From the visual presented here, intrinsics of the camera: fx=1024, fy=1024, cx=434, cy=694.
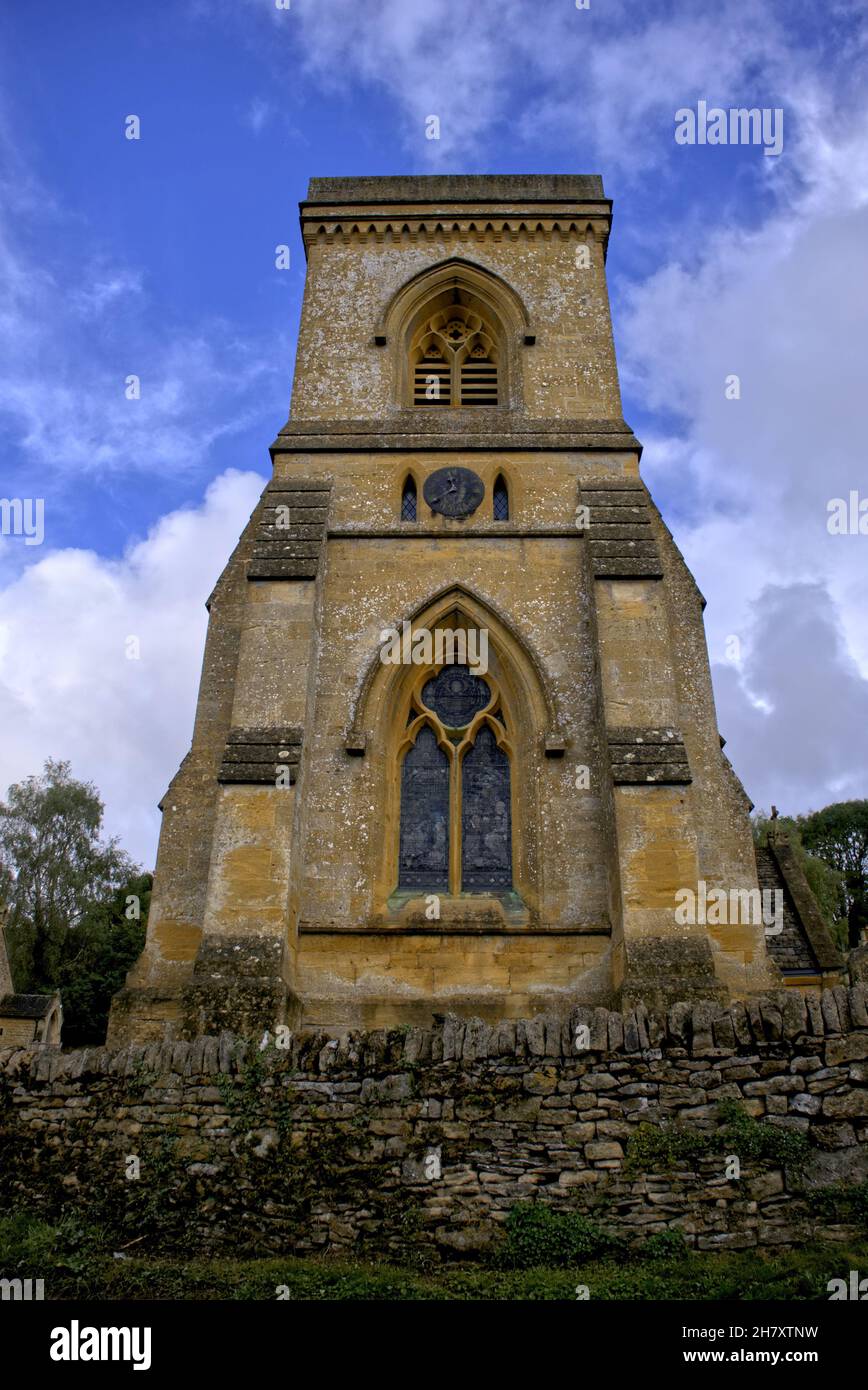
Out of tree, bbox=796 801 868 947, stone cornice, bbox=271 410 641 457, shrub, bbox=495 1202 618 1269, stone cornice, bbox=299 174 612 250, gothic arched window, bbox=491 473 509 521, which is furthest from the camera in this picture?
tree, bbox=796 801 868 947

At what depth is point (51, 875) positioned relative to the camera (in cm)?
3694

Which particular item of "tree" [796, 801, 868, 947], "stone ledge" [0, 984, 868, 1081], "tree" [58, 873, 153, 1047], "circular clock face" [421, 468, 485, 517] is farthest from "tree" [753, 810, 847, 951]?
"stone ledge" [0, 984, 868, 1081]

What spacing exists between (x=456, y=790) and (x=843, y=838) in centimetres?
4077

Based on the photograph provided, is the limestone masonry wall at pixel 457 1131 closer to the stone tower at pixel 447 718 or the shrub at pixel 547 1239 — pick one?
the shrub at pixel 547 1239

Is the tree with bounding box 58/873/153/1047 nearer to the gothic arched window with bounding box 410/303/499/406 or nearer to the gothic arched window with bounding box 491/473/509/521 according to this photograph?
the gothic arched window with bounding box 410/303/499/406

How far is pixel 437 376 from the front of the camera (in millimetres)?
17781

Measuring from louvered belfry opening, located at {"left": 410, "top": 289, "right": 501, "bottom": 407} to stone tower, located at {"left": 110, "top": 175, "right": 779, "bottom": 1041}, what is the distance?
0.07 meters

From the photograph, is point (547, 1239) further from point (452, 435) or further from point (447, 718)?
point (452, 435)

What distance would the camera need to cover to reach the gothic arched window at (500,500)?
15.5 meters

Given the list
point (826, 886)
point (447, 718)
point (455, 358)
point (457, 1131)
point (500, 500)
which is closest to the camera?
point (457, 1131)

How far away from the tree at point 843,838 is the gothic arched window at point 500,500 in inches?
1435

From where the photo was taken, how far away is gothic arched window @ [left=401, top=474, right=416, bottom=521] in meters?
15.5

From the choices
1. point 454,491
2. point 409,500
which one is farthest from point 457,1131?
point 409,500
